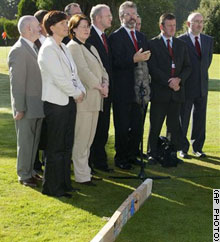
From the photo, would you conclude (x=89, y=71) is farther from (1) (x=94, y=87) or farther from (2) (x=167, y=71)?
(2) (x=167, y=71)

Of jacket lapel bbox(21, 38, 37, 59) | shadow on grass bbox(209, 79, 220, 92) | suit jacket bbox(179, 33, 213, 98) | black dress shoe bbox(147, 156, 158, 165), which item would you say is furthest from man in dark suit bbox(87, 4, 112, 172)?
shadow on grass bbox(209, 79, 220, 92)

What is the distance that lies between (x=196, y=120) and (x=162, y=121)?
888 mm

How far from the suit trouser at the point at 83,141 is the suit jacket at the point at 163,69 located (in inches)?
53.0

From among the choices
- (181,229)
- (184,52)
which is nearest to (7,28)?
(184,52)

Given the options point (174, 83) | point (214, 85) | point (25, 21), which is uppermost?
point (25, 21)

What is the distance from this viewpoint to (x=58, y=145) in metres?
5.29

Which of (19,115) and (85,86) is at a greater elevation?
(85,86)

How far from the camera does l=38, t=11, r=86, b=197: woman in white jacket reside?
5020mm

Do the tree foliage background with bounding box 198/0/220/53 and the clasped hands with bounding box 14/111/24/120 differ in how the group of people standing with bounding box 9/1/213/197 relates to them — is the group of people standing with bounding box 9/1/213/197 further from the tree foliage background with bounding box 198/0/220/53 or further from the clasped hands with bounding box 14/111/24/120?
the tree foliage background with bounding box 198/0/220/53

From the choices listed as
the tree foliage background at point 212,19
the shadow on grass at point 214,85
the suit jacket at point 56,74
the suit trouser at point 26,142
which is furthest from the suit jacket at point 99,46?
the tree foliage background at point 212,19

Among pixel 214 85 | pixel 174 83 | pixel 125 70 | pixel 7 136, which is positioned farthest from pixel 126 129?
pixel 214 85

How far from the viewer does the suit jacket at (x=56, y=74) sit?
197 inches

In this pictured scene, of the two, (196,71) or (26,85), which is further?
(196,71)

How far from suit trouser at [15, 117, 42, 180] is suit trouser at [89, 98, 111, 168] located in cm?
101
